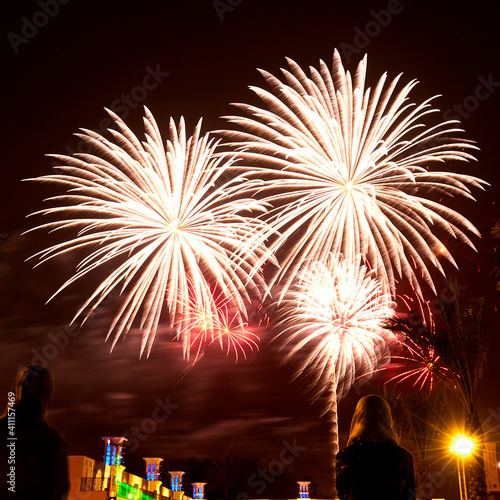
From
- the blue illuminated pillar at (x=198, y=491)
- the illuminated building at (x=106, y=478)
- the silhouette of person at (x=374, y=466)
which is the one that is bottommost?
the silhouette of person at (x=374, y=466)

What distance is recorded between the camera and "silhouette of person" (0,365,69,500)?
15.3ft

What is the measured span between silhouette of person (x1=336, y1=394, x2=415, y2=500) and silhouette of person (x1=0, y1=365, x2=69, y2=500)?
2256 millimetres

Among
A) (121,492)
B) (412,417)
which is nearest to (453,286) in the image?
(121,492)

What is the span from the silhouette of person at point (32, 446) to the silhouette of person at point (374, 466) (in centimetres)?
226

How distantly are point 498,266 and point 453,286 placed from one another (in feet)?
20.0

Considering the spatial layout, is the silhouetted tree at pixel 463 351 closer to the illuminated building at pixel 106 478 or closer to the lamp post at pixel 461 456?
the lamp post at pixel 461 456

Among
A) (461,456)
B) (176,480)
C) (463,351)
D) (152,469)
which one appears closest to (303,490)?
(176,480)

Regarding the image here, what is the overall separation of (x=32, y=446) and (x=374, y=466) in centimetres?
270

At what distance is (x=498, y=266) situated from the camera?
16.5 metres

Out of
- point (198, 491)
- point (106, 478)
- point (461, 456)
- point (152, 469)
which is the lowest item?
point (106, 478)

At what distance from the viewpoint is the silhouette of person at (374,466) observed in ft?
17.1

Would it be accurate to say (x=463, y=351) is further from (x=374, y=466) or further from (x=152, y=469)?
(x=152, y=469)

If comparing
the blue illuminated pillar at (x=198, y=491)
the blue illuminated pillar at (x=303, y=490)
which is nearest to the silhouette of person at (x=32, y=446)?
the blue illuminated pillar at (x=303, y=490)

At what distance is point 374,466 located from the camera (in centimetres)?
526
